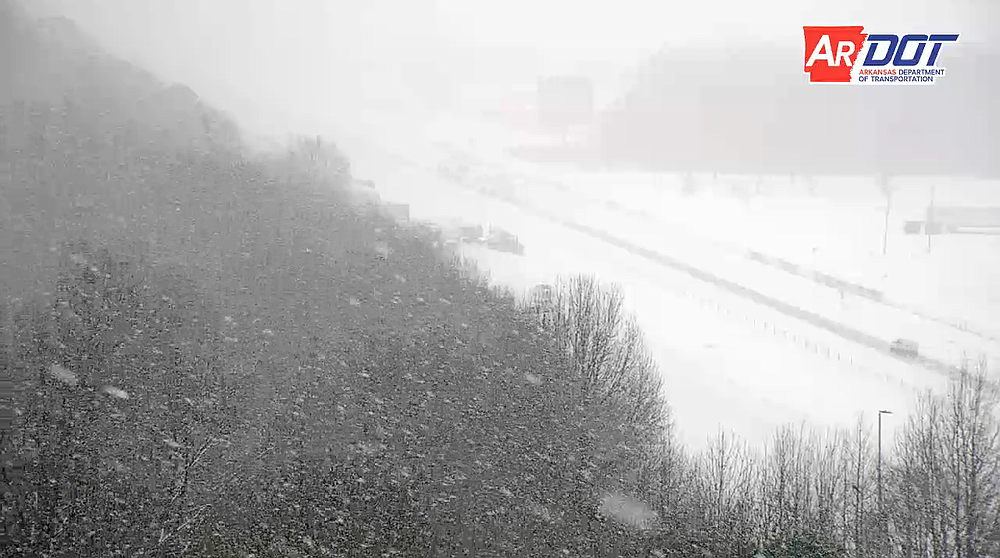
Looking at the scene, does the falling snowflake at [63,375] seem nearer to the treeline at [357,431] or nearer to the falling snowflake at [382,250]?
the treeline at [357,431]

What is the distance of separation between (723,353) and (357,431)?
669 inches

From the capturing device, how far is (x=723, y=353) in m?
29.0

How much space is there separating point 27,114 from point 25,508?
21.8 m

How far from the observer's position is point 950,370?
87.6ft

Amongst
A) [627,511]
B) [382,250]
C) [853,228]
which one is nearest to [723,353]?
[382,250]

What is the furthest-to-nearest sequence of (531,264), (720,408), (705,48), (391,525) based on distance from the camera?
(705,48) → (531,264) → (720,408) → (391,525)

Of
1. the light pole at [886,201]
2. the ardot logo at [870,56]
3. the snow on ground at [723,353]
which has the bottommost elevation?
the snow on ground at [723,353]

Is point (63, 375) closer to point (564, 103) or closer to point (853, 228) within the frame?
point (853, 228)

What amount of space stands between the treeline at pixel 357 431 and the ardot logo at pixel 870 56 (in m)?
50.7

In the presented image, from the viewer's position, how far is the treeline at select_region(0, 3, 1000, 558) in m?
12.9

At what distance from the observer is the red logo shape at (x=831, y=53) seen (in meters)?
66.5

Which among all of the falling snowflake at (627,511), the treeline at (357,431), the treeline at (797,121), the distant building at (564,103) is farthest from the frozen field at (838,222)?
the falling snowflake at (627,511)

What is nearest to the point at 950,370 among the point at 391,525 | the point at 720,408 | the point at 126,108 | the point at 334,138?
the point at 720,408

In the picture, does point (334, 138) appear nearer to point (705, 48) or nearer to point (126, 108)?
point (126, 108)
